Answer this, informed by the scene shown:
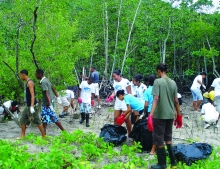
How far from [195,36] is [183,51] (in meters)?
2.04

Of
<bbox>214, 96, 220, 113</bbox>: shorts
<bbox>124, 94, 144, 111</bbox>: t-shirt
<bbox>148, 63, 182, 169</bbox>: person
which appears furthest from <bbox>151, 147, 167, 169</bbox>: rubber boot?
<bbox>214, 96, 220, 113</bbox>: shorts

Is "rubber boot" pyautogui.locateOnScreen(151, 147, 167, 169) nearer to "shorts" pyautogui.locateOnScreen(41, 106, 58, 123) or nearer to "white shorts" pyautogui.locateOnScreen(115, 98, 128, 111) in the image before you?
"white shorts" pyautogui.locateOnScreen(115, 98, 128, 111)

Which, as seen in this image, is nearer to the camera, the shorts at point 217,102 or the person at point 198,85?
the shorts at point 217,102

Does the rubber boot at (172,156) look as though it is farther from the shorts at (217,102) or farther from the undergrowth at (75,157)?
the shorts at (217,102)

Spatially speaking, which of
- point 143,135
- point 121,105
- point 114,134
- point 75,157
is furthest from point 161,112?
point 121,105

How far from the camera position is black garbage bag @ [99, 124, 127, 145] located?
19.3 ft

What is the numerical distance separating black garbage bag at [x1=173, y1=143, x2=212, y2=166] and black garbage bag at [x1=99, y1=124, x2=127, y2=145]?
1279mm

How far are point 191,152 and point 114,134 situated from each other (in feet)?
5.43

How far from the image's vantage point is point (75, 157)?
4.87m

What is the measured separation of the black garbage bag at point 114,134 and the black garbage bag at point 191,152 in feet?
4.20

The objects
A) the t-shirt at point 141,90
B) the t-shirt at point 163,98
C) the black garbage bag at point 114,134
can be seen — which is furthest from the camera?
the t-shirt at point 141,90

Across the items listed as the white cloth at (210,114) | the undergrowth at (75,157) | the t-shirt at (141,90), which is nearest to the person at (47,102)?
the undergrowth at (75,157)

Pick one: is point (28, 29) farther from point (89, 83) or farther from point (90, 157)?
point (90, 157)

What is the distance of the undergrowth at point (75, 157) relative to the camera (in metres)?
3.91
